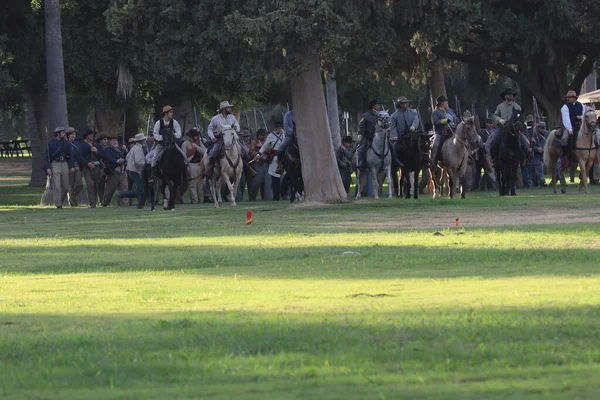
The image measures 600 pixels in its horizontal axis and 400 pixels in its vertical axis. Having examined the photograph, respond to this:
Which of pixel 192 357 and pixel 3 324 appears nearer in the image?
pixel 192 357

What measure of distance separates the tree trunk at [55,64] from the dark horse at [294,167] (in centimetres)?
983

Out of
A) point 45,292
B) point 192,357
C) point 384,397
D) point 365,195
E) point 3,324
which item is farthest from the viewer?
point 365,195

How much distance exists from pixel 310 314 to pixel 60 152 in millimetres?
30298

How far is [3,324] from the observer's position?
12516 mm

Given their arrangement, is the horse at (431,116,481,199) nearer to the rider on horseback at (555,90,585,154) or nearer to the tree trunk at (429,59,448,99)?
the rider on horseback at (555,90,585,154)

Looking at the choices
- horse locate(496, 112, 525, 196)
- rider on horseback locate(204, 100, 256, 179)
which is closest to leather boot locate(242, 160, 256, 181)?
rider on horseback locate(204, 100, 256, 179)

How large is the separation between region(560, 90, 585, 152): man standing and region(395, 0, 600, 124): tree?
224 inches

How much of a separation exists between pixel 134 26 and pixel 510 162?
991 centimetres

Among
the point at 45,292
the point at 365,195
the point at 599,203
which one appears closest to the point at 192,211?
the point at 365,195

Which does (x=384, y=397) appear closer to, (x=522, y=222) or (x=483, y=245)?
(x=483, y=245)

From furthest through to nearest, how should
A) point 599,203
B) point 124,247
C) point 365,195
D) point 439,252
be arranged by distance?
1. point 365,195
2. point 599,203
3. point 124,247
4. point 439,252

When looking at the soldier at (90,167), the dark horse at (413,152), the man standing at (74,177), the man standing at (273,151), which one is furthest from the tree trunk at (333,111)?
the dark horse at (413,152)

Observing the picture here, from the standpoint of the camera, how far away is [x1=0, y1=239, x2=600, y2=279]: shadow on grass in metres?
15.9

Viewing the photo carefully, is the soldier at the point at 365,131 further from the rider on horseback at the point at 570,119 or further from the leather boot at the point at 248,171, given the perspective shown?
the rider on horseback at the point at 570,119
